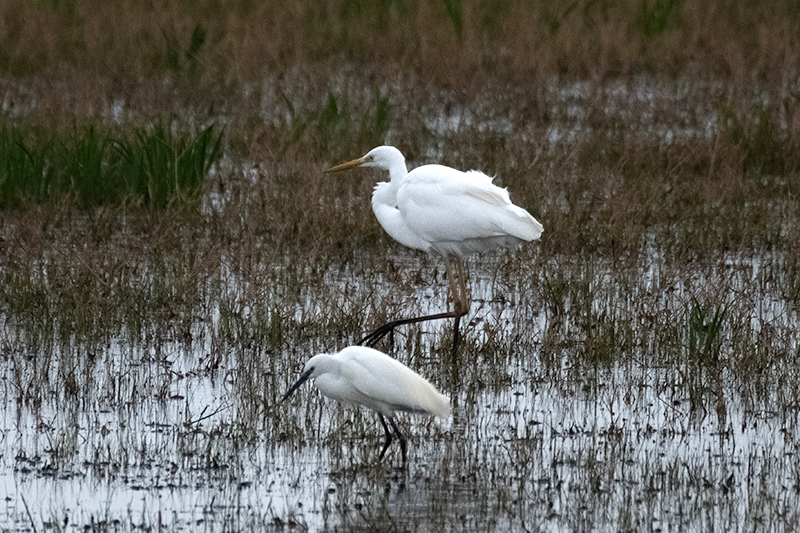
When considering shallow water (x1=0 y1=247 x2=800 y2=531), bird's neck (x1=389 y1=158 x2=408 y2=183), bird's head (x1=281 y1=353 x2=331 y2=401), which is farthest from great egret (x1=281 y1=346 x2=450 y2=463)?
bird's neck (x1=389 y1=158 x2=408 y2=183)

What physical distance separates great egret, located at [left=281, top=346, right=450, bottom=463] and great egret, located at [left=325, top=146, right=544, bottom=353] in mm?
1127

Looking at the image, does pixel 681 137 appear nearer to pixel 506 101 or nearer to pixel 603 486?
pixel 506 101

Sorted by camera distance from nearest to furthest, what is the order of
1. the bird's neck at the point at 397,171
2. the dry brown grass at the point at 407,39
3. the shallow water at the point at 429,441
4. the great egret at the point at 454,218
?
the shallow water at the point at 429,441, the great egret at the point at 454,218, the bird's neck at the point at 397,171, the dry brown grass at the point at 407,39

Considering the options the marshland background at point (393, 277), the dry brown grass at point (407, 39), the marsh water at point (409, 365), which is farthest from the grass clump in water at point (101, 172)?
the dry brown grass at point (407, 39)

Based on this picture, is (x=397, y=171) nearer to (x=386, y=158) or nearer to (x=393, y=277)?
(x=386, y=158)

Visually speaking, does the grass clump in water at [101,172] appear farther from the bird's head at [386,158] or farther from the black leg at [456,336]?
the black leg at [456,336]

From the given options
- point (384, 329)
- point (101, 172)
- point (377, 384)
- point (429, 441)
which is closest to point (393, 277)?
point (384, 329)

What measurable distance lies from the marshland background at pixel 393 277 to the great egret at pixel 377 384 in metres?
0.19

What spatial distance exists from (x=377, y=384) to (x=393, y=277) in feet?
8.76

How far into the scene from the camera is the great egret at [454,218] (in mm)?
5715

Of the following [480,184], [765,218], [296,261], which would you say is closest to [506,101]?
[765,218]

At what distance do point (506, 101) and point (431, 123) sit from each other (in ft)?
2.71

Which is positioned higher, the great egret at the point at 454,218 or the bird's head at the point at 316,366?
the great egret at the point at 454,218

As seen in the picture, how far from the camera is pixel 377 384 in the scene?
171 inches
